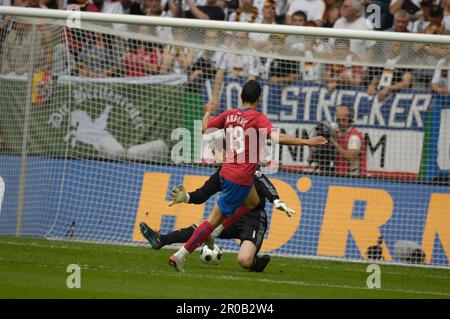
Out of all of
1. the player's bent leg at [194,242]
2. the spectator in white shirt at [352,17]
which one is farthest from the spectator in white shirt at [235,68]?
the player's bent leg at [194,242]

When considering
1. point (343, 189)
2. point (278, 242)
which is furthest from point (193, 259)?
point (343, 189)

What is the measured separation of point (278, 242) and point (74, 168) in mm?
3531

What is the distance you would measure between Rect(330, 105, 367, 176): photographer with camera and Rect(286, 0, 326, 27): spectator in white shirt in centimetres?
378

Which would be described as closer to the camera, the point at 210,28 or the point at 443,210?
the point at 210,28

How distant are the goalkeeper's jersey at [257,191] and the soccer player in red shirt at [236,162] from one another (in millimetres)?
768

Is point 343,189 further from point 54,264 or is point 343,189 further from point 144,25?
point 54,264

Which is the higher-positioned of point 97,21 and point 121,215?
point 97,21

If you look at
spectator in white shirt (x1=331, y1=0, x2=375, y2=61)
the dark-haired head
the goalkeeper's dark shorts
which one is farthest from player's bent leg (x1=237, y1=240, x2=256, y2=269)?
spectator in white shirt (x1=331, y1=0, x2=375, y2=61)

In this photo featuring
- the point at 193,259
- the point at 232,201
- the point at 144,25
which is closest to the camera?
the point at 232,201

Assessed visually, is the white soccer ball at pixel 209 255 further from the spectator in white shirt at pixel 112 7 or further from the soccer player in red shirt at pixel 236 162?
the spectator in white shirt at pixel 112 7

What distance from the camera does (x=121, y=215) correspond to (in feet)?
49.2

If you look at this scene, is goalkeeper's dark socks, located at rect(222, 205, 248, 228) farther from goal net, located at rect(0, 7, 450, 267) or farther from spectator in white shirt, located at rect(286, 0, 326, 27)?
spectator in white shirt, located at rect(286, 0, 326, 27)

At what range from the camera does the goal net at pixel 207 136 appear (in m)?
14.7

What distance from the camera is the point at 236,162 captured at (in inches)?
431
